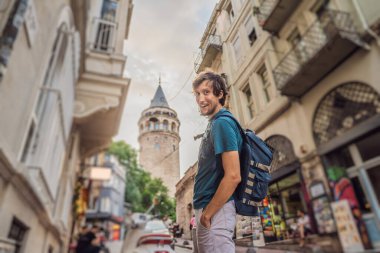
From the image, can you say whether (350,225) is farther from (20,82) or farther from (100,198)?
(20,82)

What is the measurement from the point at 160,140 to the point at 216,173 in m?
0.86

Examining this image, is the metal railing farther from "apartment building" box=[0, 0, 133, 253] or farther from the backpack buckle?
the backpack buckle

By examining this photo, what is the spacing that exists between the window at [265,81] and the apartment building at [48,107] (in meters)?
6.51

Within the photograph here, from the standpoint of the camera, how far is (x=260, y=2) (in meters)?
8.70

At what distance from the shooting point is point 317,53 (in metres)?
5.52

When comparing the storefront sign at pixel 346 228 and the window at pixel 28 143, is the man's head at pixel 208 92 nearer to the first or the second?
the window at pixel 28 143

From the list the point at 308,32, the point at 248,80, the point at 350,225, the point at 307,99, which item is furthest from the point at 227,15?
the point at 350,225

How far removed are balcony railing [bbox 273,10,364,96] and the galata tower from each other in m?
4.70

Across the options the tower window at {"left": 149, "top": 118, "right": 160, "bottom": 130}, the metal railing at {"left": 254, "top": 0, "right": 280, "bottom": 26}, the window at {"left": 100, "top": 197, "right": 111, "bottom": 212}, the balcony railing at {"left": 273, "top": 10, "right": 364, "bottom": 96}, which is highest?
the metal railing at {"left": 254, "top": 0, "right": 280, "bottom": 26}

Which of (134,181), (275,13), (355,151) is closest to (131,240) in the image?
(134,181)

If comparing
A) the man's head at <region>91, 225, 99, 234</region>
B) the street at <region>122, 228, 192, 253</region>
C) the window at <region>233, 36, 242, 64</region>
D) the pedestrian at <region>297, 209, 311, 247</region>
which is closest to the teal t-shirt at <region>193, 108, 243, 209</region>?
the street at <region>122, 228, 192, 253</region>

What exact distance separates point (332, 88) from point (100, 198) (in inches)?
245

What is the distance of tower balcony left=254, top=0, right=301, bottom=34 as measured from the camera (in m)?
7.18

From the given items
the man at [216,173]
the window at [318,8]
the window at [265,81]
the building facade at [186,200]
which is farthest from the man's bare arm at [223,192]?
the window at [265,81]
